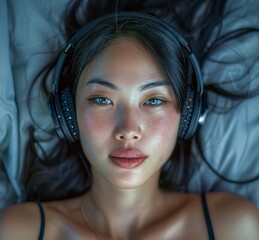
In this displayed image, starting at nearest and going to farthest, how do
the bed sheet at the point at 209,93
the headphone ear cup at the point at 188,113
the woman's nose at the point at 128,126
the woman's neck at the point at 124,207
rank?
the woman's nose at the point at 128,126, the headphone ear cup at the point at 188,113, the woman's neck at the point at 124,207, the bed sheet at the point at 209,93

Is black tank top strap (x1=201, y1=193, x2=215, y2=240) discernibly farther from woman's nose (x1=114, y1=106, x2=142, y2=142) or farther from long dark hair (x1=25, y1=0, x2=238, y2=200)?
woman's nose (x1=114, y1=106, x2=142, y2=142)

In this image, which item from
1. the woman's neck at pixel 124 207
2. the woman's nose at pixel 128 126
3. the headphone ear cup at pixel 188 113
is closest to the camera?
the woman's nose at pixel 128 126

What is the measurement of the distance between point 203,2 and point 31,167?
2.91ft

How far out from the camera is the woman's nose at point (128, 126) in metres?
1.09

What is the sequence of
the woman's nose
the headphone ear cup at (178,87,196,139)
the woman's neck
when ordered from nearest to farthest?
1. the woman's nose
2. the headphone ear cup at (178,87,196,139)
3. the woman's neck

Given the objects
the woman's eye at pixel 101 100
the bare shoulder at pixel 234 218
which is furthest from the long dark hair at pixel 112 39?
the bare shoulder at pixel 234 218

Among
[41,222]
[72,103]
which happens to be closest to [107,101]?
[72,103]

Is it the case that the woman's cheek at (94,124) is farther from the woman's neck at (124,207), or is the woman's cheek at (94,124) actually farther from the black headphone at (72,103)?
the woman's neck at (124,207)

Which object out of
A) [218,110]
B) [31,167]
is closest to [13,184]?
[31,167]

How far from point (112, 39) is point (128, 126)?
0.89 ft

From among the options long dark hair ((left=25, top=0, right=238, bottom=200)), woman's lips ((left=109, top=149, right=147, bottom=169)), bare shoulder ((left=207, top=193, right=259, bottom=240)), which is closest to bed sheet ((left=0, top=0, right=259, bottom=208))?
long dark hair ((left=25, top=0, right=238, bottom=200))

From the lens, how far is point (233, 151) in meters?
1.47

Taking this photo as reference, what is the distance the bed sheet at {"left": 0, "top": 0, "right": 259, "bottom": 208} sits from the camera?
4.69ft

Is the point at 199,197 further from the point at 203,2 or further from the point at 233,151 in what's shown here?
the point at 203,2
